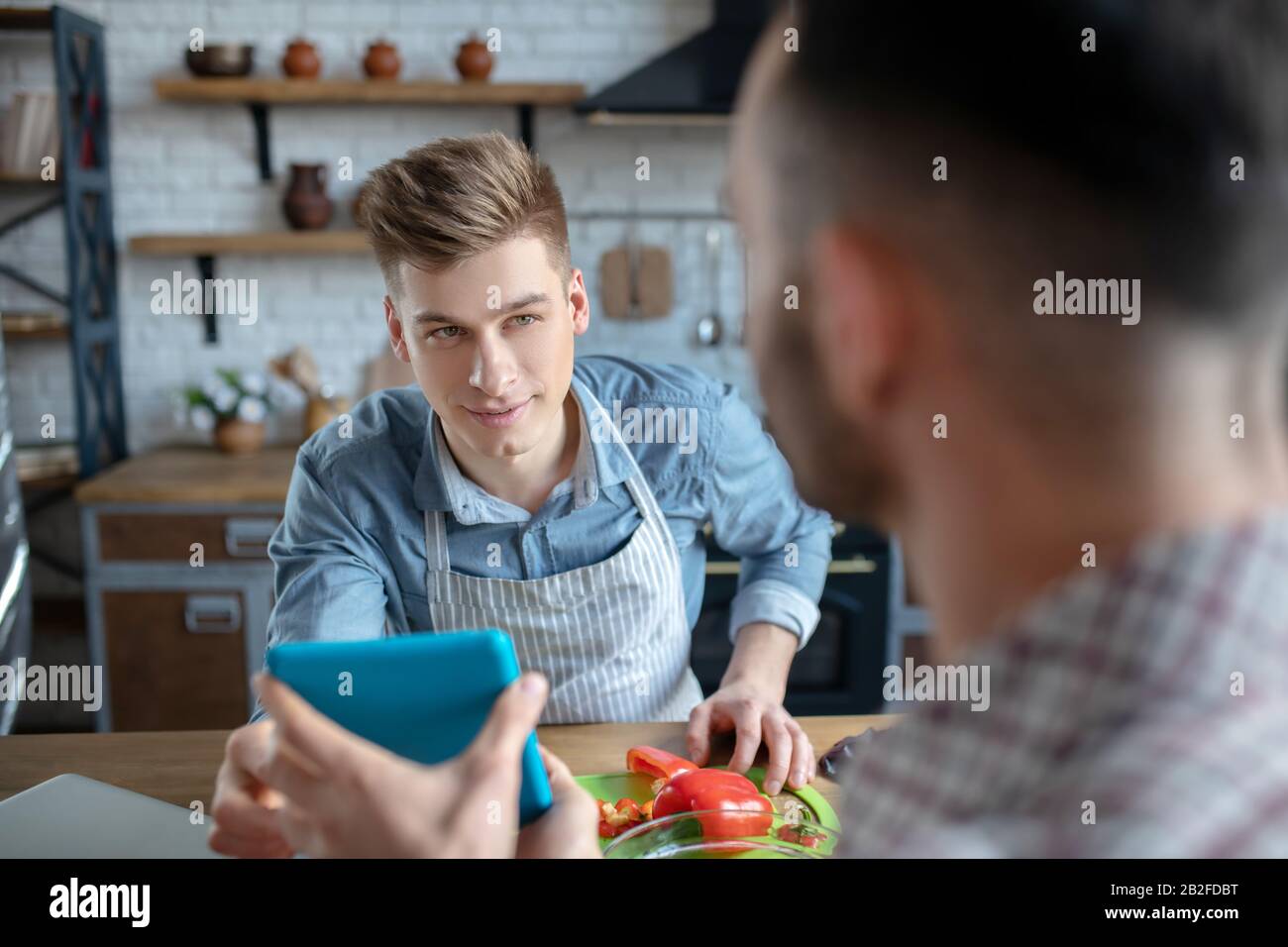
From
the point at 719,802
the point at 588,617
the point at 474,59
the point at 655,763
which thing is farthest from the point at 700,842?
the point at 474,59

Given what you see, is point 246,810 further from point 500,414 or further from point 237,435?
point 237,435

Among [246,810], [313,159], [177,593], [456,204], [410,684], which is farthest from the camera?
[313,159]

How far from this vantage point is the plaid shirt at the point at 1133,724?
0.34m

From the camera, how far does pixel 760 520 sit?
144 centimetres

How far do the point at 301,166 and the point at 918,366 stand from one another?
8.35 feet

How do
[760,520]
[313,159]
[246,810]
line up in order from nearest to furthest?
[246,810]
[760,520]
[313,159]

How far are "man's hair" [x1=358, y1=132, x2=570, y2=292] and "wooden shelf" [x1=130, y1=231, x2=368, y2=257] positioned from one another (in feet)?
5.09

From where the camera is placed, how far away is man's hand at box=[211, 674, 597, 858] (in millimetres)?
526

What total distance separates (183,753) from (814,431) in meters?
0.86

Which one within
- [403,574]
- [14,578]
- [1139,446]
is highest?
[1139,446]

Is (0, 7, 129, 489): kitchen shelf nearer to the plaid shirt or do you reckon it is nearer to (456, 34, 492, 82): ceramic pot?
(456, 34, 492, 82): ceramic pot

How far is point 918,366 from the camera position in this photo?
43 centimetres

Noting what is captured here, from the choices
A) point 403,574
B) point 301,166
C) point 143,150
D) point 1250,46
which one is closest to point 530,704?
point 1250,46
